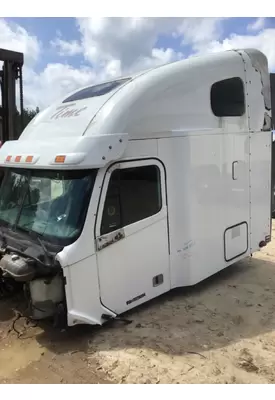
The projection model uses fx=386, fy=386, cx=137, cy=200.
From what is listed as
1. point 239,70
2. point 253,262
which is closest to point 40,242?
point 239,70

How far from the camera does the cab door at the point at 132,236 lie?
4105 mm

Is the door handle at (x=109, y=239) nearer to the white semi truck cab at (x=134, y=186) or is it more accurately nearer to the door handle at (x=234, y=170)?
the white semi truck cab at (x=134, y=186)

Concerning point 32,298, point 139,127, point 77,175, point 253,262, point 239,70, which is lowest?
point 253,262

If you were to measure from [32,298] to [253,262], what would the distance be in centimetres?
389

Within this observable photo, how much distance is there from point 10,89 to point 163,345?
5050mm

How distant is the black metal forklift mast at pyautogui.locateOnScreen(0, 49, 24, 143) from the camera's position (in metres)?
6.56

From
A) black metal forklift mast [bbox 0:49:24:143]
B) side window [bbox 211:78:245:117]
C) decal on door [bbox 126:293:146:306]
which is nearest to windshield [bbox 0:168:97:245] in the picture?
decal on door [bbox 126:293:146:306]

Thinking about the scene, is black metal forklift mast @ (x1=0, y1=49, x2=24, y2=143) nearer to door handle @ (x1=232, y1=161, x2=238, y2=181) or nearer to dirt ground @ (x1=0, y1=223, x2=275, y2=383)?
dirt ground @ (x1=0, y1=223, x2=275, y2=383)

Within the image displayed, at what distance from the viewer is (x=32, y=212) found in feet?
14.2

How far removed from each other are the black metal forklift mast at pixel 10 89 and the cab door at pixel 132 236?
3530 mm

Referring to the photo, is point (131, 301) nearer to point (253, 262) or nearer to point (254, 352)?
point (254, 352)

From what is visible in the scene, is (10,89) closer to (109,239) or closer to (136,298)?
(109,239)

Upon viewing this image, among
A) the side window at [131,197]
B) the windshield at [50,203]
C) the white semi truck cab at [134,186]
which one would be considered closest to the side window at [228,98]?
the white semi truck cab at [134,186]

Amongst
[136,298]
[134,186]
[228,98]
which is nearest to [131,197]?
A: [134,186]
